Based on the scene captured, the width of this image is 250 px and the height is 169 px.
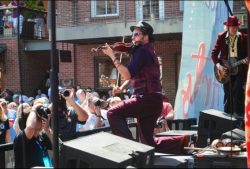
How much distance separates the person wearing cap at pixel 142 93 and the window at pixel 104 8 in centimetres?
1231

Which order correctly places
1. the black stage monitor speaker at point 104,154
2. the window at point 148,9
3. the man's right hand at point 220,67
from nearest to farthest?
the black stage monitor speaker at point 104,154
the man's right hand at point 220,67
the window at point 148,9

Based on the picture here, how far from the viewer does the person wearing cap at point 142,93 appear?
4.05 m

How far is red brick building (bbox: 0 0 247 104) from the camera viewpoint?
14609 millimetres

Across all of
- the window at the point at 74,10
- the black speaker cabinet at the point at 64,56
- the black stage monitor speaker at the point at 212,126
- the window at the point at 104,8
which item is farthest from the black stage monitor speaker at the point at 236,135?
the window at the point at 74,10

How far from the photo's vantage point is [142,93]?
4.11 metres

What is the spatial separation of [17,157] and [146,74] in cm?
129

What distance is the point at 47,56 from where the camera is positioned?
19.4 m

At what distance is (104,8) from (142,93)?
12.7 m

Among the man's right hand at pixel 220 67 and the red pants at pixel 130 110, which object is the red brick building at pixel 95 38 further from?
the red pants at pixel 130 110

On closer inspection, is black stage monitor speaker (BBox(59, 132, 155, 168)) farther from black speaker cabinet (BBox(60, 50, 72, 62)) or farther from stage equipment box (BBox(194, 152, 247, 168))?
black speaker cabinet (BBox(60, 50, 72, 62))

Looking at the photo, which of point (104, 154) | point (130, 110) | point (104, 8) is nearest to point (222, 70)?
point (130, 110)

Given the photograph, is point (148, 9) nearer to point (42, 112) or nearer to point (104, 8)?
point (104, 8)

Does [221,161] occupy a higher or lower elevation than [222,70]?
lower

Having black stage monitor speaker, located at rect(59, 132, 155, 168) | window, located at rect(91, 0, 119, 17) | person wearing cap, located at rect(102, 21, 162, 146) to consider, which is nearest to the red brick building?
window, located at rect(91, 0, 119, 17)
